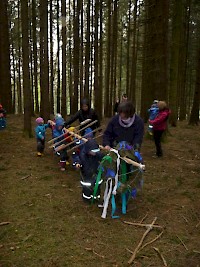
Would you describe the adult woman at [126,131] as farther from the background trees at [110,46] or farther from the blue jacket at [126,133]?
the background trees at [110,46]

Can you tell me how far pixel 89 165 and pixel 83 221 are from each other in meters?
1.20

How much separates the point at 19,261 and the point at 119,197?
251 cm

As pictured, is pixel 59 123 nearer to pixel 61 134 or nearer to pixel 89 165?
pixel 61 134

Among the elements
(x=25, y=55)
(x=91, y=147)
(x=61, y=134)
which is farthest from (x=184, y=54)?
(x=91, y=147)

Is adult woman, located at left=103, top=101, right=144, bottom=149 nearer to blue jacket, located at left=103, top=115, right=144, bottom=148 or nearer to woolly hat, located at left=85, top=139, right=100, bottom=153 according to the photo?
blue jacket, located at left=103, top=115, right=144, bottom=148

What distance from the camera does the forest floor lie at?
404 cm

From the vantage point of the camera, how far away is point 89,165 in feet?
19.1

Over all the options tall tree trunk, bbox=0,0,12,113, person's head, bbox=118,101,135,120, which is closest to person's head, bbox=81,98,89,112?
person's head, bbox=118,101,135,120

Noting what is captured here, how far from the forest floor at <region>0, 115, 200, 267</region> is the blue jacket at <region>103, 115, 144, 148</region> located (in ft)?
4.28

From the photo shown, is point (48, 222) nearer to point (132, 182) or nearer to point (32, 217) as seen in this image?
point (32, 217)

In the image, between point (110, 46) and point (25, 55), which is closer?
point (25, 55)

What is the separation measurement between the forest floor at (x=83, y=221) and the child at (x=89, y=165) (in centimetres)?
28

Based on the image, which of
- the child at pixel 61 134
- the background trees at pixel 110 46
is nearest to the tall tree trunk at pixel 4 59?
the background trees at pixel 110 46

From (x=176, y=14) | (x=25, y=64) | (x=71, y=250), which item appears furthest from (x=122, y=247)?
(x=176, y=14)
